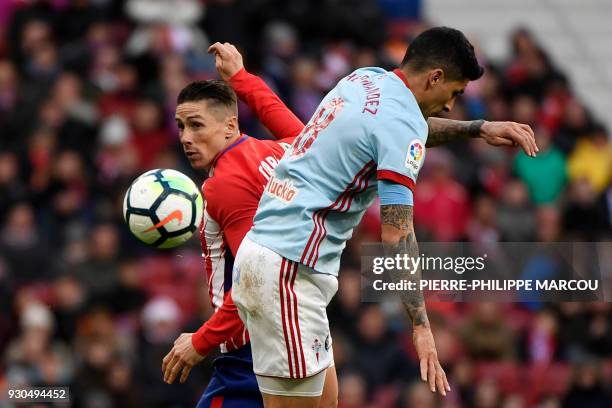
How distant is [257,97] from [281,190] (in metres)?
1.08

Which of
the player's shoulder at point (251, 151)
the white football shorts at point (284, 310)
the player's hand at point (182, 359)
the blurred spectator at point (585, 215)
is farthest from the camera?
the blurred spectator at point (585, 215)

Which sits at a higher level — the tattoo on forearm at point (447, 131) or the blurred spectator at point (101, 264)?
the tattoo on forearm at point (447, 131)

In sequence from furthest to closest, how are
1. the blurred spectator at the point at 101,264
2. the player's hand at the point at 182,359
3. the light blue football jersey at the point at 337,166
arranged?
the blurred spectator at the point at 101,264 → the player's hand at the point at 182,359 → the light blue football jersey at the point at 337,166

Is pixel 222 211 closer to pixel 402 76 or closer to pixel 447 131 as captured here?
pixel 402 76

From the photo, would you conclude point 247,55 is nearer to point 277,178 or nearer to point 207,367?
point 207,367

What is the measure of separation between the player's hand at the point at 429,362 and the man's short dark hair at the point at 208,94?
5.54 feet

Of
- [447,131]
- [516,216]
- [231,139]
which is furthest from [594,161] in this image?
[231,139]

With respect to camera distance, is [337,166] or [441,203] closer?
[337,166]

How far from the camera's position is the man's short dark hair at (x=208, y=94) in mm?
6641

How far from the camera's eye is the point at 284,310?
589cm

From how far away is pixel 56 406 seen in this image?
10062mm

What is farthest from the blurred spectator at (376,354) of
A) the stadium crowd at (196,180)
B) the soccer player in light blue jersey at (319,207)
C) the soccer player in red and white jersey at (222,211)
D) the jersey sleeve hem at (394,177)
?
the jersey sleeve hem at (394,177)

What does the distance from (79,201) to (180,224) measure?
6615 millimetres

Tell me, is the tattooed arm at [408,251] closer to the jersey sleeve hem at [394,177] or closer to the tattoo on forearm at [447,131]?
the jersey sleeve hem at [394,177]
